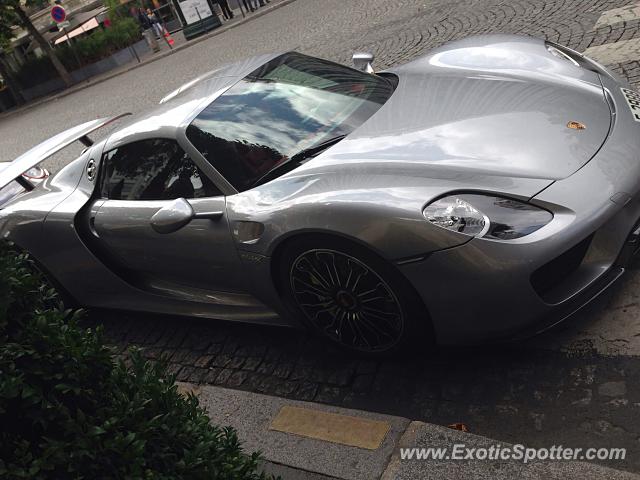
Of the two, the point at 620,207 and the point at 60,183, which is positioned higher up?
the point at 60,183

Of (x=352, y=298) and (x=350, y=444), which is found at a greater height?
(x=352, y=298)

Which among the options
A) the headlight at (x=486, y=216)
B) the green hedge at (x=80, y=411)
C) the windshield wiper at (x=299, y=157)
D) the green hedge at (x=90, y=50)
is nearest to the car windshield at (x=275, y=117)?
the windshield wiper at (x=299, y=157)

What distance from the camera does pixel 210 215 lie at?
3312 millimetres

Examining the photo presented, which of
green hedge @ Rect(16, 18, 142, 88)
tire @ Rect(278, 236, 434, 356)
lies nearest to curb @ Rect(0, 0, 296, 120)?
green hedge @ Rect(16, 18, 142, 88)

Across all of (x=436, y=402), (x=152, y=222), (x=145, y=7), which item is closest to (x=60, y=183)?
(x=152, y=222)

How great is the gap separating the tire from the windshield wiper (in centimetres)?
47

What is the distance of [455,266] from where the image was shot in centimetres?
259

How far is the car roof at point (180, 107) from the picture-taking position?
3717mm

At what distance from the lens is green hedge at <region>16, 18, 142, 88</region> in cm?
2545

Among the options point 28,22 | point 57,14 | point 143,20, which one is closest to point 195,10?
point 57,14

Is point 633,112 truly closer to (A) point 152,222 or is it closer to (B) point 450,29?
(A) point 152,222

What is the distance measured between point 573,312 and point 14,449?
7.10ft

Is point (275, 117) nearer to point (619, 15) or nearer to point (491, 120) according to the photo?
point (491, 120)

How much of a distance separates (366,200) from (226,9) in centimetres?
2042
